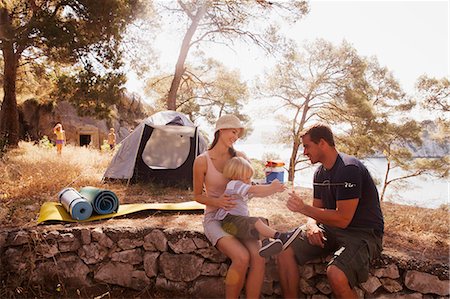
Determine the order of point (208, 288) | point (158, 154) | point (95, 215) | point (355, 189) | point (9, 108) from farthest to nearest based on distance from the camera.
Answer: point (9, 108), point (158, 154), point (95, 215), point (208, 288), point (355, 189)

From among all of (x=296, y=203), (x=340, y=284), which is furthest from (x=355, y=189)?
(x=340, y=284)

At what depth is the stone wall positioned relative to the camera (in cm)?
351

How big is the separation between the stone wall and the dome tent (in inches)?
129

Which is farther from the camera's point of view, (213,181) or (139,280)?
(139,280)

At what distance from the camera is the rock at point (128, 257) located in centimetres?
366

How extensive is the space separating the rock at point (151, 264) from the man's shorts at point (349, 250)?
1475 mm

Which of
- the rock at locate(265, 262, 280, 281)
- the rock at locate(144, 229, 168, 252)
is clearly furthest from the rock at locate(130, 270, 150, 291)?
the rock at locate(265, 262, 280, 281)

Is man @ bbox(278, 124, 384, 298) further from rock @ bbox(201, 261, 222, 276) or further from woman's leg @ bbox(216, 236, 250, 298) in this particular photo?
rock @ bbox(201, 261, 222, 276)

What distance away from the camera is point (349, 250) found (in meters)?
2.62

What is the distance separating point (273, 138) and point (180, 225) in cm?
1428

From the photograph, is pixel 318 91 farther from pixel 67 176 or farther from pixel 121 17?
pixel 67 176

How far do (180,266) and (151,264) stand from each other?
317 mm

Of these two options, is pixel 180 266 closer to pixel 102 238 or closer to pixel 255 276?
pixel 102 238

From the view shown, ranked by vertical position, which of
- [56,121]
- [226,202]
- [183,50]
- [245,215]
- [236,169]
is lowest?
[245,215]
